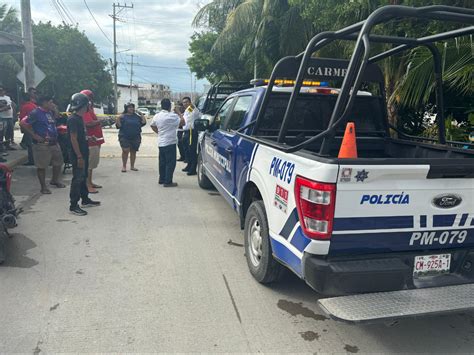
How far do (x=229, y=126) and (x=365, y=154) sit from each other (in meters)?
1.82

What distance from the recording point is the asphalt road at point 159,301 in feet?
9.87

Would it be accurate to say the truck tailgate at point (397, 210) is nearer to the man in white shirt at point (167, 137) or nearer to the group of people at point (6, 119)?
the man in white shirt at point (167, 137)

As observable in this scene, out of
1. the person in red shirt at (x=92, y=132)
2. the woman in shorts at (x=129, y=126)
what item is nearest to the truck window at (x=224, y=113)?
the person in red shirt at (x=92, y=132)

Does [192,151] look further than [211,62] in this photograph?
No

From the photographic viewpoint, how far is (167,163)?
26.7ft

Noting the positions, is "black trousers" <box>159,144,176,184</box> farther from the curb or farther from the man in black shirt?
the curb

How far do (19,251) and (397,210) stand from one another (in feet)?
13.0

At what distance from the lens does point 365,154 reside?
4.93 metres

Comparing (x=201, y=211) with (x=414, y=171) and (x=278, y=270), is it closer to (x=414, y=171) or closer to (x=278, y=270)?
(x=278, y=270)

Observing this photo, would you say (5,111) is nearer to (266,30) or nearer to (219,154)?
(219,154)

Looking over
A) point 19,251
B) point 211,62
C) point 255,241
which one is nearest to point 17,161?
point 19,251

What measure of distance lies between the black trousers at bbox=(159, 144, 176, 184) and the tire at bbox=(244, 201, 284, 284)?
164 inches

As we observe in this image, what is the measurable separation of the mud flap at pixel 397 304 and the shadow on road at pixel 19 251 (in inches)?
123

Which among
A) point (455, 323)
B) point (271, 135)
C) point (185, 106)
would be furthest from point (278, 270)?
point (185, 106)
